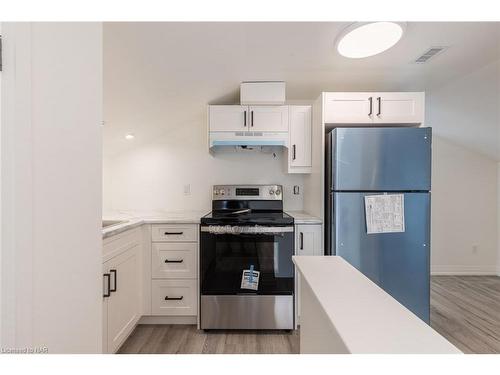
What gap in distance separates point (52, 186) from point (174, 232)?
1450 mm

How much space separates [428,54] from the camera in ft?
6.25

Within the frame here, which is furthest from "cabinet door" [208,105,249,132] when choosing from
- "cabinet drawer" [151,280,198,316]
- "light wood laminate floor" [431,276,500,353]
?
"light wood laminate floor" [431,276,500,353]

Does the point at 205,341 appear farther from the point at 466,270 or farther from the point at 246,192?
the point at 466,270

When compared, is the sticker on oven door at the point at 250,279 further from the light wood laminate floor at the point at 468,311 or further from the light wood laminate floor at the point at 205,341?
the light wood laminate floor at the point at 468,311

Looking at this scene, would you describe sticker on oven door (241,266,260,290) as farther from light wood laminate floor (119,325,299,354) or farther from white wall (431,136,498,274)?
white wall (431,136,498,274)

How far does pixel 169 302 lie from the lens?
214 cm

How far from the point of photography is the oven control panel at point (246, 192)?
2.65 metres

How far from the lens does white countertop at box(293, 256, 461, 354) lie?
0.48m

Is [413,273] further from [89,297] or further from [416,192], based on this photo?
[89,297]

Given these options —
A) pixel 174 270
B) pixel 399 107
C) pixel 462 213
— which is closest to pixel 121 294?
pixel 174 270
